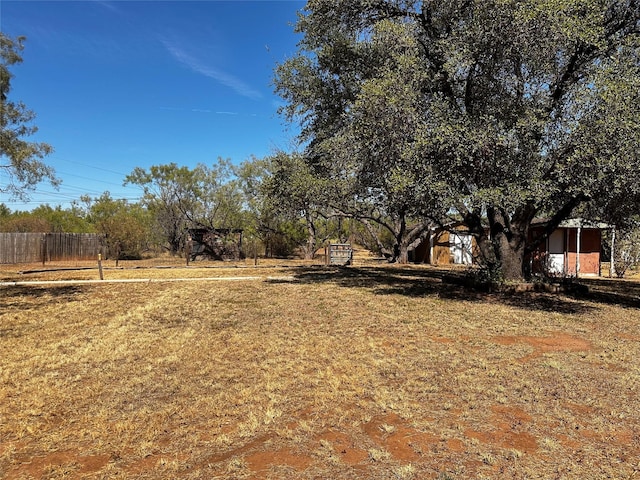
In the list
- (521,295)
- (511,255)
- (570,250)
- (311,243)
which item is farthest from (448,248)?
(521,295)

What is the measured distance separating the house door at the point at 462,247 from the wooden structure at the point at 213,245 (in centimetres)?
1317

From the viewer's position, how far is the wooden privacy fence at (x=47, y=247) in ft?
70.3

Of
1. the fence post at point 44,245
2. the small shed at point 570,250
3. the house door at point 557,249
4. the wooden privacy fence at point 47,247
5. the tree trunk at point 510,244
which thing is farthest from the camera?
the fence post at point 44,245

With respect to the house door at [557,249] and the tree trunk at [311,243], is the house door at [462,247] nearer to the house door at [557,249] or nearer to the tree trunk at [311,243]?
the house door at [557,249]

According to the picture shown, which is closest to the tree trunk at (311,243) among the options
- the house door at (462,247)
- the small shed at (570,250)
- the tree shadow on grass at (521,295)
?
the house door at (462,247)

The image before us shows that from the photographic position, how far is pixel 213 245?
26.0 m

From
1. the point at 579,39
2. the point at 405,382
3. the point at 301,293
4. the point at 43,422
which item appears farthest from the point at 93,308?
the point at 579,39

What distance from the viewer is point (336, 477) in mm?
2633

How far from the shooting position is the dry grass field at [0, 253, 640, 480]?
9.29ft

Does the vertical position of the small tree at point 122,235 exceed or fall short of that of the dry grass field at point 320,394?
it exceeds it

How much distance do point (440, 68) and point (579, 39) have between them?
285cm

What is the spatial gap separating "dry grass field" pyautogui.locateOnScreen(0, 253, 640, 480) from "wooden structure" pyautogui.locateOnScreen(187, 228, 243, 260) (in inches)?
698

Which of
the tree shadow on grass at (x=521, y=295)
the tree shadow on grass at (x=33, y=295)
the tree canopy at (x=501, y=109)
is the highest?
the tree canopy at (x=501, y=109)

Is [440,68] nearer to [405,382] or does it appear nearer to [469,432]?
[405,382]
